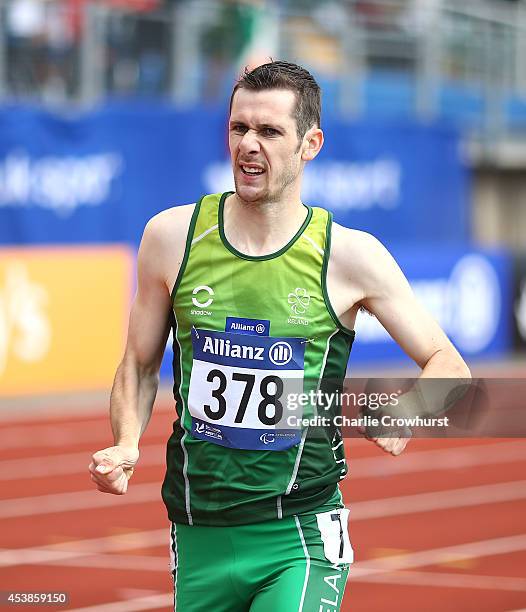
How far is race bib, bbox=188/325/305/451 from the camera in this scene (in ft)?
12.0

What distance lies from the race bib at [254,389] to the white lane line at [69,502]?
5730mm

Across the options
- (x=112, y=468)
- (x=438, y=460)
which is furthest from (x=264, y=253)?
(x=438, y=460)

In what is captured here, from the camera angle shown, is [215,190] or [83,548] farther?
[215,190]

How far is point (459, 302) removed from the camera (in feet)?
56.2

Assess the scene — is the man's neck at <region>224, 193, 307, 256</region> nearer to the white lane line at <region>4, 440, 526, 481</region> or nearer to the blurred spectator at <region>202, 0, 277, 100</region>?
the white lane line at <region>4, 440, 526, 481</region>

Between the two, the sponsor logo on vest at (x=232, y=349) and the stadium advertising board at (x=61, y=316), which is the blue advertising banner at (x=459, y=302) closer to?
the stadium advertising board at (x=61, y=316)

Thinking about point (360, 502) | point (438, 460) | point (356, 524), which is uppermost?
point (356, 524)

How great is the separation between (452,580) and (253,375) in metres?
4.31

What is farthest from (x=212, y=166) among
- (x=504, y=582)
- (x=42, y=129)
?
(x=504, y=582)

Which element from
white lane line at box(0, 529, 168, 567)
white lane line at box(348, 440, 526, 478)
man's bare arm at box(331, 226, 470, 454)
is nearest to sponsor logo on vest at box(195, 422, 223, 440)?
man's bare arm at box(331, 226, 470, 454)

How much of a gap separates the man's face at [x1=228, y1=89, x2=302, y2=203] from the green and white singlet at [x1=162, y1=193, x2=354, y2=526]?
189 mm

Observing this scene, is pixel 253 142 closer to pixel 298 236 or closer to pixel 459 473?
pixel 298 236

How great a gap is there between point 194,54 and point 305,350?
40.1 feet

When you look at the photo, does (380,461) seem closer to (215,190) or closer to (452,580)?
(452,580)
